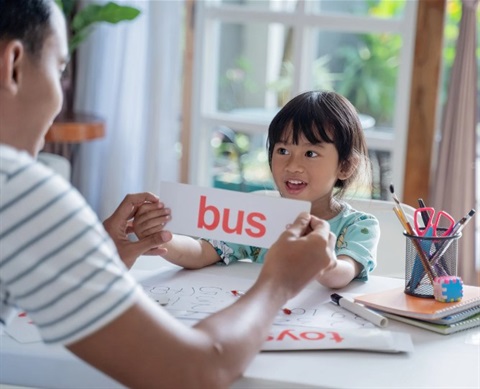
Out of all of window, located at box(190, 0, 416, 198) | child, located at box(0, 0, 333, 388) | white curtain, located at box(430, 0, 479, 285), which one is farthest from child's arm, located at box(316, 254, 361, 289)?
window, located at box(190, 0, 416, 198)

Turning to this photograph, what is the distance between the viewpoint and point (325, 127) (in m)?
1.79

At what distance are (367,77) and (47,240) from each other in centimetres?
265

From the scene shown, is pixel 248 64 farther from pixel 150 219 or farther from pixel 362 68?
pixel 150 219

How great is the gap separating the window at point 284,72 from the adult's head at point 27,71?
225 centimetres

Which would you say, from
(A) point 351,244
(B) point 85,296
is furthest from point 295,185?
(B) point 85,296

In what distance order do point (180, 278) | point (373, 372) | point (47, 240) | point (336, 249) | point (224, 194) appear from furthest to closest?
1. point (336, 249)
2. point (180, 278)
3. point (224, 194)
4. point (373, 372)
5. point (47, 240)

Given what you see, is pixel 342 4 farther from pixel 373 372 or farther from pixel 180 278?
pixel 373 372

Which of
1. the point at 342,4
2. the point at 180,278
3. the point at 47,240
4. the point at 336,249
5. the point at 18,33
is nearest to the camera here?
the point at 47,240

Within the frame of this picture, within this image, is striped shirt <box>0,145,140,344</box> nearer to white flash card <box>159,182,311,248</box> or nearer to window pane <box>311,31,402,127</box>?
white flash card <box>159,182,311,248</box>

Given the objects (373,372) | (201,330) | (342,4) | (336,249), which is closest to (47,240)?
(201,330)

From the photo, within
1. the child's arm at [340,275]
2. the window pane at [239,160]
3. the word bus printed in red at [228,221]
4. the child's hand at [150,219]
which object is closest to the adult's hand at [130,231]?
the child's hand at [150,219]

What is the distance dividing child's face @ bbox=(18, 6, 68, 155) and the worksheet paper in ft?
1.28

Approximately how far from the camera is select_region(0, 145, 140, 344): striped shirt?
94cm

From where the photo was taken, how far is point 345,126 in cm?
181
